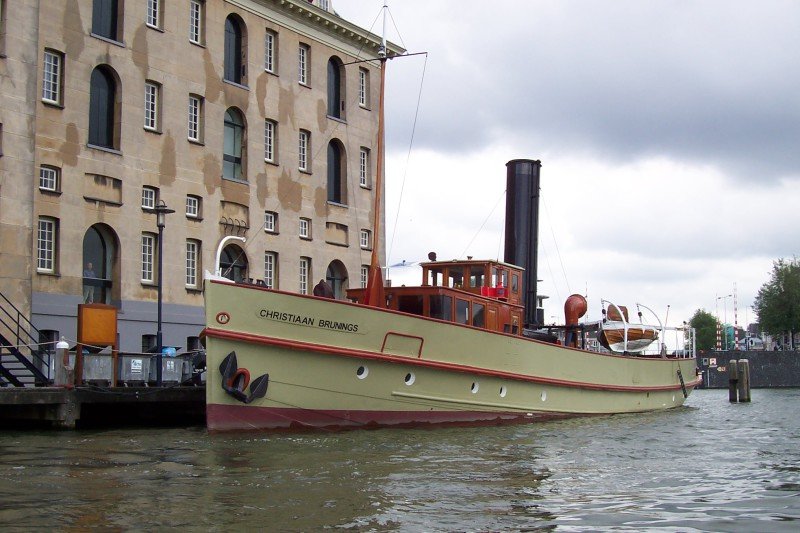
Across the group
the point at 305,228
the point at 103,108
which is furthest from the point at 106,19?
the point at 305,228

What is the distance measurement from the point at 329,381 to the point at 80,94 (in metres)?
15.0

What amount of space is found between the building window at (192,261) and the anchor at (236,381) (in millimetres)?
15292

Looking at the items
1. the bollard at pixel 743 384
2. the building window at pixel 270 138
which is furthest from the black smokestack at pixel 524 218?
the bollard at pixel 743 384

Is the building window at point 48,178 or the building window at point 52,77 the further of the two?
the building window at point 52,77

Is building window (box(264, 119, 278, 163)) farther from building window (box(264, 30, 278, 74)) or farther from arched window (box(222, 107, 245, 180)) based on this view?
building window (box(264, 30, 278, 74))

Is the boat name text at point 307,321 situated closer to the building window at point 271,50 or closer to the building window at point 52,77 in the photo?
the building window at point 52,77

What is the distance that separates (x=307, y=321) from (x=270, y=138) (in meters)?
19.3

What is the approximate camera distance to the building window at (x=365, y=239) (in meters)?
41.3

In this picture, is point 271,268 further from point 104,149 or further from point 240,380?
point 240,380

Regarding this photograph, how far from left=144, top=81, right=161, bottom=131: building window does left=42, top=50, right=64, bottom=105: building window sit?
3.28 meters

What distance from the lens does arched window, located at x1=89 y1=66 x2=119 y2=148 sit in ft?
101

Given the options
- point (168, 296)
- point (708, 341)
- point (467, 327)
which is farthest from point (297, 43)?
point (708, 341)

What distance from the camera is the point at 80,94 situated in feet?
98.7

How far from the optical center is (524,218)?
98.9 ft
